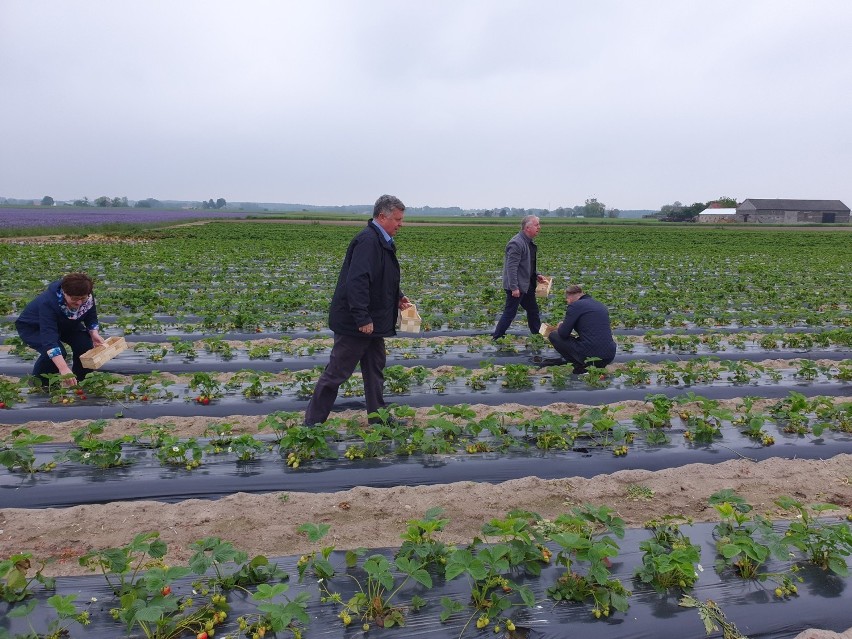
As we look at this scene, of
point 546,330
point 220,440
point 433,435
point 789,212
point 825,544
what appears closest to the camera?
point 825,544

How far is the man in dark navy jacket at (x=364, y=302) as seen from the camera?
14.5 feet

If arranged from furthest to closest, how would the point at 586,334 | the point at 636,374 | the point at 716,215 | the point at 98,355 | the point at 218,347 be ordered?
the point at 716,215 < the point at 218,347 < the point at 586,334 < the point at 636,374 < the point at 98,355

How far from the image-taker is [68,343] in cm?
588

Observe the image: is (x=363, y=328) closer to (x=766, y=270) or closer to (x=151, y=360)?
(x=151, y=360)

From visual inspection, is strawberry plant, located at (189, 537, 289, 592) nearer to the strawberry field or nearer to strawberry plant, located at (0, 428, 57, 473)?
the strawberry field

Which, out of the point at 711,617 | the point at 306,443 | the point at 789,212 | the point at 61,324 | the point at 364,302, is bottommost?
the point at 711,617

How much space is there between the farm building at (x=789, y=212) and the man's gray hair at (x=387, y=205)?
251 ft

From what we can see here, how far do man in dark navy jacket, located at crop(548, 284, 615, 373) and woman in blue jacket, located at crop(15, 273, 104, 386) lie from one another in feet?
15.6

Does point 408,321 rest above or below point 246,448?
above

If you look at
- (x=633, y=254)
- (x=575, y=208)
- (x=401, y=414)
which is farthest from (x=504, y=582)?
(x=575, y=208)

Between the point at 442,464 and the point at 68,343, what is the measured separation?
13.3 feet

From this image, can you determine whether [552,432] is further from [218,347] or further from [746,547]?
[218,347]

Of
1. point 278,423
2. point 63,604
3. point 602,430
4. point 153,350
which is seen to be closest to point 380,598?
point 63,604

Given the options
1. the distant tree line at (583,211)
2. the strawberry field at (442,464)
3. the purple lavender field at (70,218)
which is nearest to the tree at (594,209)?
the distant tree line at (583,211)
